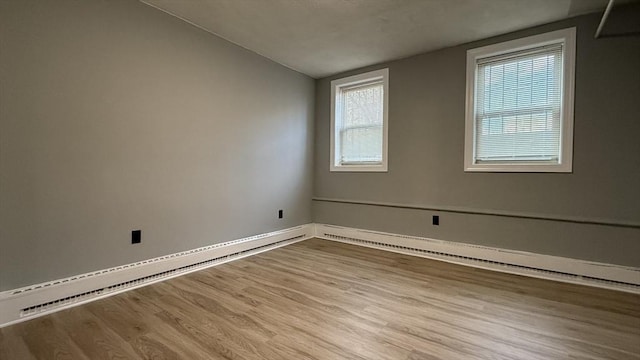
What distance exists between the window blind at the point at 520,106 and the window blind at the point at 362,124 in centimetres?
118

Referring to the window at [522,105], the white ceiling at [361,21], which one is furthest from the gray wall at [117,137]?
the window at [522,105]

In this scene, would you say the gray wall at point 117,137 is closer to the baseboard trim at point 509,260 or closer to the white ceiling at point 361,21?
the white ceiling at point 361,21

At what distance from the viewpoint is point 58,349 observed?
1.50 metres

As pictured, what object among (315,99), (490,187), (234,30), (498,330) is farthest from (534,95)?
(234,30)

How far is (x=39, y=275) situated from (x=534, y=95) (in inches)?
171

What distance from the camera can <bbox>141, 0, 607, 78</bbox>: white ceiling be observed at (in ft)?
7.69

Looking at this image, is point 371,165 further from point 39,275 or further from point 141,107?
point 39,275

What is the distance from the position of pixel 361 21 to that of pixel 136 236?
109 inches

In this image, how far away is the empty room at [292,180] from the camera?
1733 mm

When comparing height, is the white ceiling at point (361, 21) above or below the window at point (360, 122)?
above

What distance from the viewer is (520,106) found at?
9.19ft

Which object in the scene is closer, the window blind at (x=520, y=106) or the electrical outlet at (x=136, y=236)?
the electrical outlet at (x=136, y=236)

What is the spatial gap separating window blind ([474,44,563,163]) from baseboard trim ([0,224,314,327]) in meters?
2.92

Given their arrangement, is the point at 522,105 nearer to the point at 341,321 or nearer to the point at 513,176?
the point at 513,176
